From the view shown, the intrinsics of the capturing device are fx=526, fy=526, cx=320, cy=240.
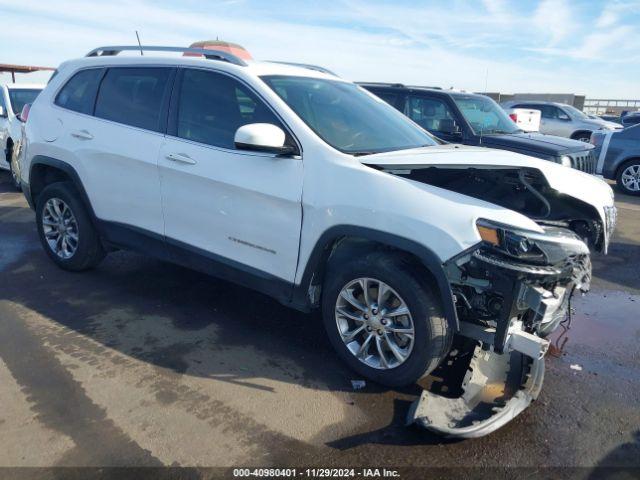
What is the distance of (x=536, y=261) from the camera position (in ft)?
8.98

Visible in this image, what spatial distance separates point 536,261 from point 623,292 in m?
2.99

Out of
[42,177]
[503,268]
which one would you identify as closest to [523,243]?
[503,268]

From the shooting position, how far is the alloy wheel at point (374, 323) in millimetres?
3139

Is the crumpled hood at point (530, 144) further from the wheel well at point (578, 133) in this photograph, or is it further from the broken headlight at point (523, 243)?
the wheel well at point (578, 133)

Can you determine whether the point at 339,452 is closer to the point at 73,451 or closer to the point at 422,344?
the point at 422,344

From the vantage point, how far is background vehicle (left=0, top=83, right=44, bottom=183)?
8836 mm

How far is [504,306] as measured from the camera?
2797 millimetres

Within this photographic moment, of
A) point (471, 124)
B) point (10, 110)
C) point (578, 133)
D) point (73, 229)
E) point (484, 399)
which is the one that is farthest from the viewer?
point (578, 133)

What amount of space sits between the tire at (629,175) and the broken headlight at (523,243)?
29.2ft

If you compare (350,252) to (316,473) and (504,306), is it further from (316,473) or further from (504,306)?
(316,473)

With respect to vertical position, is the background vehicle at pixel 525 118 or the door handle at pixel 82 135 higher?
the door handle at pixel 82 135

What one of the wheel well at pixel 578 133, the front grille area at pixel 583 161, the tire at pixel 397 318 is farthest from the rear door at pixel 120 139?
the wheel well at pixel 578 133

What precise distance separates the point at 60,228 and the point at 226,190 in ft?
7.46

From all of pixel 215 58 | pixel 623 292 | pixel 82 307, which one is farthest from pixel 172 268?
pixel 623 292
